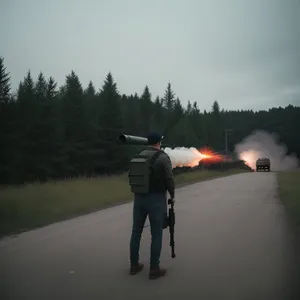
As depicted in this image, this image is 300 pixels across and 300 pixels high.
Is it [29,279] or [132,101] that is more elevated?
[132,101]

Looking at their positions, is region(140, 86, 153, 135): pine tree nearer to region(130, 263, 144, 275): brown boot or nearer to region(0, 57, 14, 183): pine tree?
region(0, 57, 14, 183): pine tree

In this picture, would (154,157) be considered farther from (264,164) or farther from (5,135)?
(264,164)

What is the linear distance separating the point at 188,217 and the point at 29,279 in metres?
5.91

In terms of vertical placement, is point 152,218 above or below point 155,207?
below

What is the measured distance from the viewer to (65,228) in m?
8.27

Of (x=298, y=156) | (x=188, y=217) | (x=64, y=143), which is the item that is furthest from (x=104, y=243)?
(x=298, y=156)

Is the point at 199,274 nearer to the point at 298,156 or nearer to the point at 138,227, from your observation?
the point at 138,227

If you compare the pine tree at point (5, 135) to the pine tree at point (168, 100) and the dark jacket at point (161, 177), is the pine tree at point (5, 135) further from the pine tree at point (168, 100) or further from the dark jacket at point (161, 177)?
the pine tree at point (168, 100)

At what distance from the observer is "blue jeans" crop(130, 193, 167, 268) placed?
15.7ft

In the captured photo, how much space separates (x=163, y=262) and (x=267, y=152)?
7873cm

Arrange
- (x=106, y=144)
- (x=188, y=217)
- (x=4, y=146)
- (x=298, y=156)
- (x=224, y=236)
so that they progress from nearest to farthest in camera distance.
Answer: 1. (x=224, y=236)
2. (x=188, y=217)
3. (x=4, y=146)
4. (x=106, y=144)
5. (x=298, y=156)

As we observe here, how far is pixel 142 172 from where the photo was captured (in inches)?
191

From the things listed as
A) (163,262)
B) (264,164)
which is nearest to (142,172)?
(163,262)

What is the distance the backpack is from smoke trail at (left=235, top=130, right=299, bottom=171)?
231 feet
